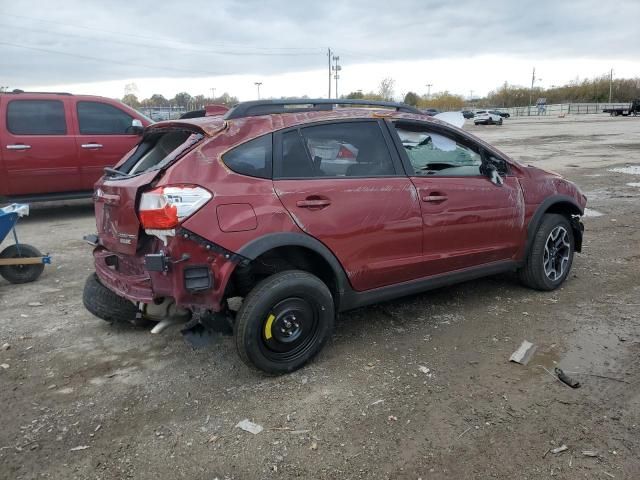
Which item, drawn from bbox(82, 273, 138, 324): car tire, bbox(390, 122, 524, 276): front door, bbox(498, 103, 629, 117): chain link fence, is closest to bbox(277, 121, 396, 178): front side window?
bbox(390, 122, 524, 276): front door

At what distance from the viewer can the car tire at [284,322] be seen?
3168mm

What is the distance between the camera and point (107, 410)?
3094mm

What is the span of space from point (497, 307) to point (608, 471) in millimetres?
2093

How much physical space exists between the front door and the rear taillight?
5.30 feet

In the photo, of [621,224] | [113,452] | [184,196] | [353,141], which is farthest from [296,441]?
[621,224]

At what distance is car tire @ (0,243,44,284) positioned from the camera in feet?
17.3

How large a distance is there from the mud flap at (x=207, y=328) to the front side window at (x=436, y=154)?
176 centimetres

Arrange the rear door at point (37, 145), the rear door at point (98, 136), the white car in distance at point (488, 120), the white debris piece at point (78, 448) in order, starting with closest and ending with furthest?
the white debris piece at point (78, 448)
the rear door at point (37, 145)
the rear door at point (98, 136)
the white car in distance at point (488, 120)

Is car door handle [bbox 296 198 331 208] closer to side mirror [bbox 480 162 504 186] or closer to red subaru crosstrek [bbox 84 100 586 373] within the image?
red subaru crosstrek [bbox 84 100 586 373]

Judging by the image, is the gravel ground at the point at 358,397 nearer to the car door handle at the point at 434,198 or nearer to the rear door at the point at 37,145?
the car door handle at the point at 434,198

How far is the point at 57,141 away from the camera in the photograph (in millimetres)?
8078

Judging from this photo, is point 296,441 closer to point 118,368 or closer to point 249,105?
point 118,368

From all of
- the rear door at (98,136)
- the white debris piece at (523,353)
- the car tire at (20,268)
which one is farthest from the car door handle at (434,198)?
the rear door at (98,136)

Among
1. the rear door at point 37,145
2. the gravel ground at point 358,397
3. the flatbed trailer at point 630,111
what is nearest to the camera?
the gravel ground at point 358,397
